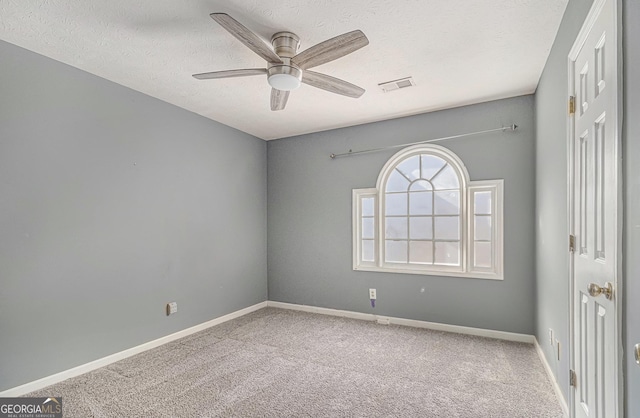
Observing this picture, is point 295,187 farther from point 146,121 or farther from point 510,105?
point 510,105

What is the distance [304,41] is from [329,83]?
12.9 inches

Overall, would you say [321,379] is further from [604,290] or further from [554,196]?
[554,196]

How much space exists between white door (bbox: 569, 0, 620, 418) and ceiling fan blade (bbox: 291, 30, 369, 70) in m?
1.08

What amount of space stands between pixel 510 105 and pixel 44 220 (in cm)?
426

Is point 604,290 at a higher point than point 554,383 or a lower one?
higher

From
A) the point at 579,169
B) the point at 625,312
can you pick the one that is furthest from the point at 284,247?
the point at 625,312

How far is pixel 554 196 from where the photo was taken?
230 centimetres

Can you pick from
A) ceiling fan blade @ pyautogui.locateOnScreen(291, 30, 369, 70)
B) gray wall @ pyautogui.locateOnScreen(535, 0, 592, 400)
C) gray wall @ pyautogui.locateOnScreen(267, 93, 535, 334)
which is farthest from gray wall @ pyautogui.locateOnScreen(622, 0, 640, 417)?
gray wall @ pyautogui.locateOnScreen(267, 93, 535, 334)

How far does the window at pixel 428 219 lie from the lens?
11.4 feet

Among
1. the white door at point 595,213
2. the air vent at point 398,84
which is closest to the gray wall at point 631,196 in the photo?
the white door at point 595,213

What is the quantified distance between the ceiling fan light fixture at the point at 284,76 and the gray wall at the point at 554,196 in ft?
5.21

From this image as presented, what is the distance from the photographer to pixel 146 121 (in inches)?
126

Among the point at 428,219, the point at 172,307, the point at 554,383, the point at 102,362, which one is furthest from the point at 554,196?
the point at 102,362

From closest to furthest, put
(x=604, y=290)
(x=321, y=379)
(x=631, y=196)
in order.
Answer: (x=631, y=196) → (x=604, y=290) → (x=321, y=379)
